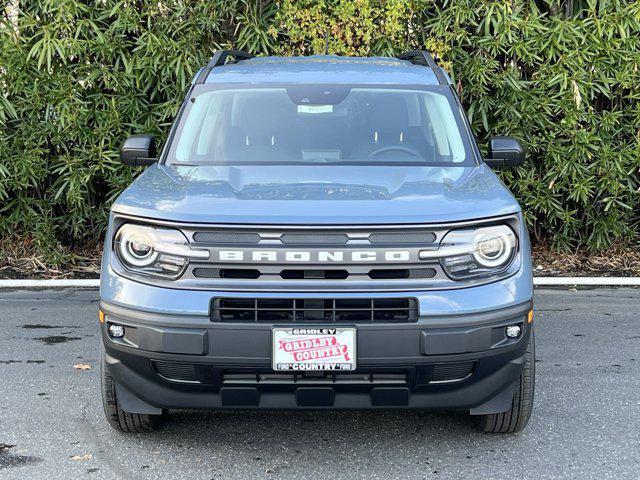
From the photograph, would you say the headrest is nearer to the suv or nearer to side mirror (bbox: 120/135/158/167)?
the suv

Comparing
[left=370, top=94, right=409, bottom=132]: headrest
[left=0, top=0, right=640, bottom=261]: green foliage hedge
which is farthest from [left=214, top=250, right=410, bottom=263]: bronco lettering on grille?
[left=0, top=0, right=640, bottom=261]: green foliage hedge

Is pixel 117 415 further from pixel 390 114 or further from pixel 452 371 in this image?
pixel 390 114

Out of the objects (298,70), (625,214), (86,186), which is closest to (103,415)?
(298,70)

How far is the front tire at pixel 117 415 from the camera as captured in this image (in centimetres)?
419

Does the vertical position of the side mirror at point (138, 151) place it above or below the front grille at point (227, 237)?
below

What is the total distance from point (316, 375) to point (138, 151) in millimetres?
1884

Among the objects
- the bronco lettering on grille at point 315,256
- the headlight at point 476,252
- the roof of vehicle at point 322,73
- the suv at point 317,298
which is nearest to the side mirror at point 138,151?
the roof of vehicle at point 322,73

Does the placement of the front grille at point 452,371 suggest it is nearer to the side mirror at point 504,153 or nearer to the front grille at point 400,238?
the front grille at point 400,238

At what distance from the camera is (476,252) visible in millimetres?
3840

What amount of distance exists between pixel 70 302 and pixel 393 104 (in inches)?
129

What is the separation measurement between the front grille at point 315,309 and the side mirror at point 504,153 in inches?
62.4

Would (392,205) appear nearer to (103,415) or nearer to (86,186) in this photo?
(103,415)

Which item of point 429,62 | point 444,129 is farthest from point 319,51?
point 444,129

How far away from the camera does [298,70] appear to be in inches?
212
